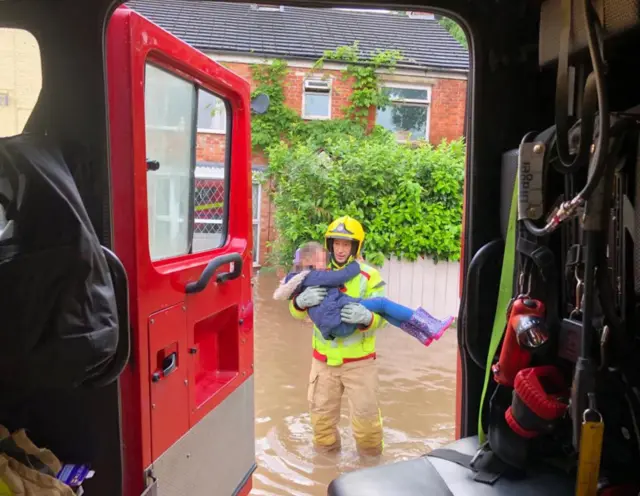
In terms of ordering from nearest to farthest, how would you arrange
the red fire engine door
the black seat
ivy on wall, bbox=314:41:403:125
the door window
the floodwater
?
the black seat < the red fire engine door < the door window < the floodwater < ivy on wall, bbox=314:41:403:125

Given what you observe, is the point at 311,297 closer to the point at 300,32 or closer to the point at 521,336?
the point at 521,336

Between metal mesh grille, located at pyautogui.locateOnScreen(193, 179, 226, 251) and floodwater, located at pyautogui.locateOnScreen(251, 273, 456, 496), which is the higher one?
metal mesh grille, located at pyautogui.locateOnScreen(193, 179, 226, 251)

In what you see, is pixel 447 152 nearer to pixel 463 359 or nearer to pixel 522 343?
pixel 463 359

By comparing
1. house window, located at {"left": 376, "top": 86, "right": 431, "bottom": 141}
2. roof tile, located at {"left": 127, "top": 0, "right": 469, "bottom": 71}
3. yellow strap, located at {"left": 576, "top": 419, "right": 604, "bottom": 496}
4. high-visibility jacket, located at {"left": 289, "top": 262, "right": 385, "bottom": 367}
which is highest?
roof tile, located at {"left": 127, "top": 0, "right": 469, "bottom": 71}

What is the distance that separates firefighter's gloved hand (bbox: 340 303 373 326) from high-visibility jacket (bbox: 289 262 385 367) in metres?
0.05

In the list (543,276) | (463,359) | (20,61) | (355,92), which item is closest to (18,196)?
(20,61)

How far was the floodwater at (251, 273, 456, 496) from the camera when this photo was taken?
3771mm

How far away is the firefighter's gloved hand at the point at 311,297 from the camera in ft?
11.8

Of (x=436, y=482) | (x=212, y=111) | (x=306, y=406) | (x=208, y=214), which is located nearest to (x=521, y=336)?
(x=436, y=482)

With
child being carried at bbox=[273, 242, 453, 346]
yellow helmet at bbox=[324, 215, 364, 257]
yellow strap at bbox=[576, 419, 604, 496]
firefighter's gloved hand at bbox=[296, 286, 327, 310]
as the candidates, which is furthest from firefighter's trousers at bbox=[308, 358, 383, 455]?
yellow strap at bbox=[576, 419, 604, 496]

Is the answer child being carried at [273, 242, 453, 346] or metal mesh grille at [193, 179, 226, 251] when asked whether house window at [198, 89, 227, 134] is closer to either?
metal mesh grille at [193, 179, 226, 251]

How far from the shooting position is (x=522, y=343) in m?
1.40

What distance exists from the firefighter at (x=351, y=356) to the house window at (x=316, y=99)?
7.88 m

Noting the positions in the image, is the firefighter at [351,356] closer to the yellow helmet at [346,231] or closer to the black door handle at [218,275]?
the yellow helmet at [346,231]
